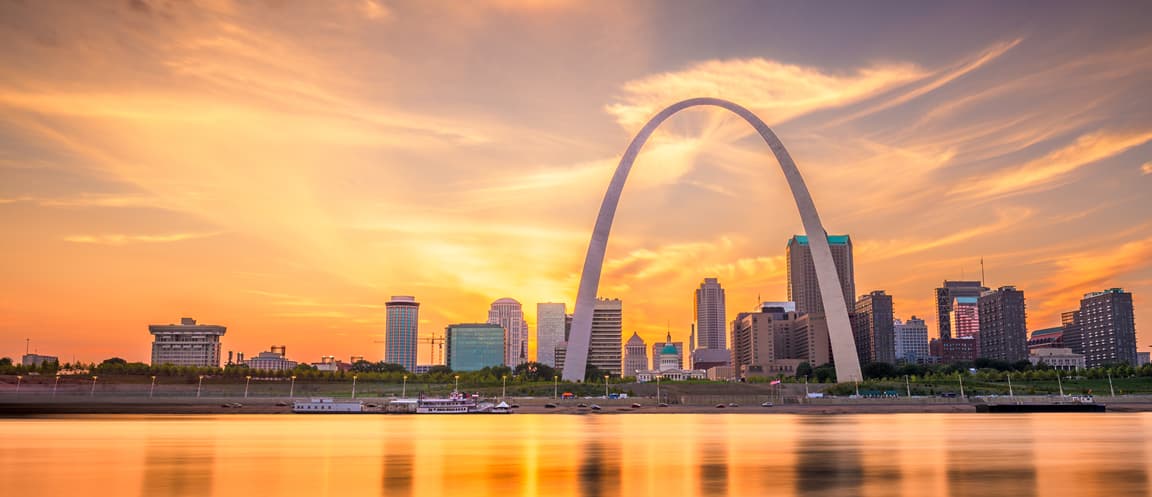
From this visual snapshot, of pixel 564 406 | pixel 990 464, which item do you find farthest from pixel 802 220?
pixel 990 464

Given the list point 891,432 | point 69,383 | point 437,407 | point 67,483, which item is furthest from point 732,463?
point 69,383

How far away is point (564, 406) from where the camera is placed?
85.7 metres

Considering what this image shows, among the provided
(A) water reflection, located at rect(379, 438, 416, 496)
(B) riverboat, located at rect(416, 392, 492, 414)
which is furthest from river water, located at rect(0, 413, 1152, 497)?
(B) riverboat, located at rect(416, 392, 492, 414)

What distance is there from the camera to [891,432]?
4275cm

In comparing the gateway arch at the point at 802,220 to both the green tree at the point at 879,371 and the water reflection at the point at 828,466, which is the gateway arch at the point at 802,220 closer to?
the green tree at the point at 879,371

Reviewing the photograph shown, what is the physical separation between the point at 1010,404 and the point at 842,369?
17.1 meters

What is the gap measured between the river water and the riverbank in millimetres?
39425

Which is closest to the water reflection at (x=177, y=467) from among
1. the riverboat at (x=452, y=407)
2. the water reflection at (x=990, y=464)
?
the water reflection at (x=990, y=464)

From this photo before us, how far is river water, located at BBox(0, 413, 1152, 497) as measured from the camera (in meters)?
19.7

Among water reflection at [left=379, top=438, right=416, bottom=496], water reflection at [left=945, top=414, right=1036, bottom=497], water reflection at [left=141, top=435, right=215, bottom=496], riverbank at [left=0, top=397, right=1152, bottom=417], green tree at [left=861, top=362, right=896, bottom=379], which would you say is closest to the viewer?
water reflection at [left=945, top=414, right=1036, bottom=497]

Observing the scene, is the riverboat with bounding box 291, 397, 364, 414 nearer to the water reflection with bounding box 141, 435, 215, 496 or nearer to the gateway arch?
the gateway arch

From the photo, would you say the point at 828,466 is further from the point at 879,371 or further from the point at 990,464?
the point at 879,371

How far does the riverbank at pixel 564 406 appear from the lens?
8025 centimetres

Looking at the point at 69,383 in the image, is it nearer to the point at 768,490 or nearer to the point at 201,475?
the point at 201,475
